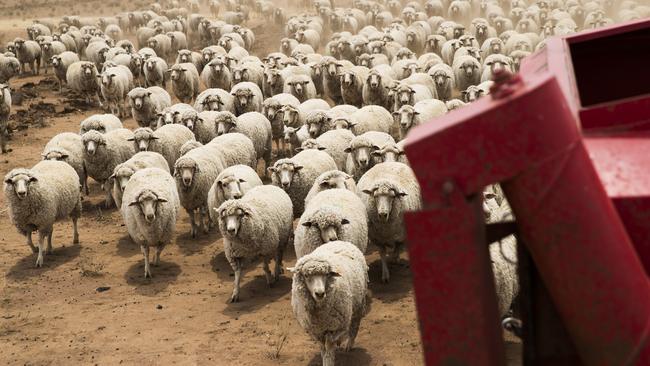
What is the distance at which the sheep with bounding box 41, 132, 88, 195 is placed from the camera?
1390cm

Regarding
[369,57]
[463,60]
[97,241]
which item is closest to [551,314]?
[97,241]

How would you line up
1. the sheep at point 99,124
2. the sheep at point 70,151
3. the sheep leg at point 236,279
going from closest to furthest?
1. the sheep leg at point 236,279
2. the sheep at point 70,151
3. the sheep at point 99,124

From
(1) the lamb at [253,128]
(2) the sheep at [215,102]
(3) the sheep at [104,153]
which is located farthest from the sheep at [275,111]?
(3) the sheep at [104,153]

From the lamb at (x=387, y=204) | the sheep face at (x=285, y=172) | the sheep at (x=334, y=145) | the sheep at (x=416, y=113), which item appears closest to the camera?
the lamb at (x=387, y=204)

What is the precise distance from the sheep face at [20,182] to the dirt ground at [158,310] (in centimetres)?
131

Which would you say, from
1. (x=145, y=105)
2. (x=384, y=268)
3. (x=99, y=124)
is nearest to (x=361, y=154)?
(x=384, y=268)

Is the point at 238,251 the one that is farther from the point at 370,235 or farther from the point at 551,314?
the point at 551,314

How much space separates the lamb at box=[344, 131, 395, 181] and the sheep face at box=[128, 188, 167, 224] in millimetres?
3355

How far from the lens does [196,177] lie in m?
12.4

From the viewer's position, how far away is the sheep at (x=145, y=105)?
59.7 feet

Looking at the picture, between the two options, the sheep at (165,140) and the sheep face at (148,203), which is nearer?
the sheep face at (148,203)

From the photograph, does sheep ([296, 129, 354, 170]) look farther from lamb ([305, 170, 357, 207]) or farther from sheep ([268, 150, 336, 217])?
lamb ([305, 170, 357, 207])

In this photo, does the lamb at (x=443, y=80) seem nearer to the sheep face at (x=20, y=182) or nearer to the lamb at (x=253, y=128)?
the lamb at (x=253, y=128)

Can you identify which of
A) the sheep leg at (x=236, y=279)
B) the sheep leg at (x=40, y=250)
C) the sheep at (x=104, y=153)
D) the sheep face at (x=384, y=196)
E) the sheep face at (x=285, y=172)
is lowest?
the sheep leg at (x=40, y=250)
